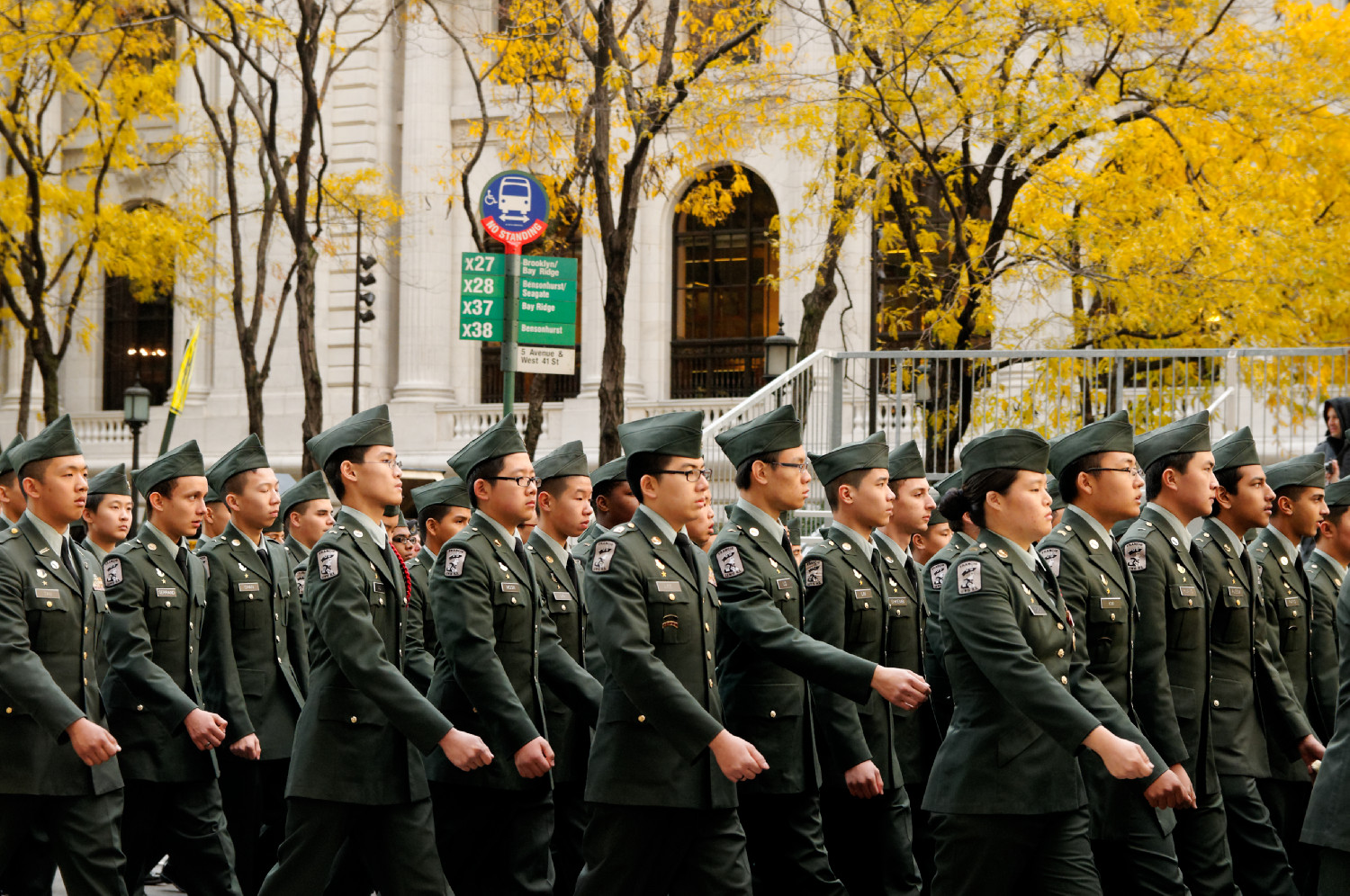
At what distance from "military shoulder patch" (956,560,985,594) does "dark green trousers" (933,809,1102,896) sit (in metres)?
0.73

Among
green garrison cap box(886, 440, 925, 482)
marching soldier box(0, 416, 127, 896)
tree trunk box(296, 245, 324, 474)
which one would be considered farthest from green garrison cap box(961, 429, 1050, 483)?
tree trunk box(296, 245, 324, 474)

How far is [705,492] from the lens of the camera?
630 cm

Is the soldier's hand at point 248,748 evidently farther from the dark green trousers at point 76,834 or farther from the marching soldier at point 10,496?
the marching soldier at point 10,496

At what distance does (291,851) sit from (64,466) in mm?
1880

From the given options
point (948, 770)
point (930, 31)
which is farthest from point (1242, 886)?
point (930, 31)

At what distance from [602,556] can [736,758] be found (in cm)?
93

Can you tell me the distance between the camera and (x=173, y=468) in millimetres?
7961

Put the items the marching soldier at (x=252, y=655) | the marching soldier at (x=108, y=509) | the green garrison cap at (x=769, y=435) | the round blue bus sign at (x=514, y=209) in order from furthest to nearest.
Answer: the round blue bus sign at (x=514, y=209), the marching soldier at (x=108, y=509), the marching soldier at (x=252, y=655), the green garrison cap at (x=769, y=435)

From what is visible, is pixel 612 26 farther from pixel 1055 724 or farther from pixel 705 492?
pixel 1055 724

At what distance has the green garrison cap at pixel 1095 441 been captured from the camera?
614 cm

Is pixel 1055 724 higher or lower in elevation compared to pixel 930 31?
lower

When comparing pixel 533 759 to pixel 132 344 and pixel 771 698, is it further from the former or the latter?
pixel 132 344

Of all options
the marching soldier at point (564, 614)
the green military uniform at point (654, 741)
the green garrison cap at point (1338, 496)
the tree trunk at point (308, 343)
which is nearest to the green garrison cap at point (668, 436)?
the green military uniform at point (654, 741)

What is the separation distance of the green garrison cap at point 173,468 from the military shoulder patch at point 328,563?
208 centimetres
